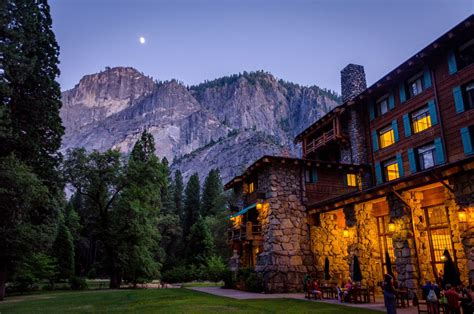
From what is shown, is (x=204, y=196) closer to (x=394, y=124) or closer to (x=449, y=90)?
(x=394, y=124)

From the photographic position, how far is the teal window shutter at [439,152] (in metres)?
20.8

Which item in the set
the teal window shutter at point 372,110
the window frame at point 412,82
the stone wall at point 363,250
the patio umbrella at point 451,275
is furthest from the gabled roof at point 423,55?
the patio umbrella at point 451,275

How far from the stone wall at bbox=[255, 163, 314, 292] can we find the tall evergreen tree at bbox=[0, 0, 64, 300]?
14.2 metres

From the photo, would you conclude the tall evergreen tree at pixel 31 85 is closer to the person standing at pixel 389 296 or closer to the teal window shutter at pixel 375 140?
the person standing at pixel 389 296

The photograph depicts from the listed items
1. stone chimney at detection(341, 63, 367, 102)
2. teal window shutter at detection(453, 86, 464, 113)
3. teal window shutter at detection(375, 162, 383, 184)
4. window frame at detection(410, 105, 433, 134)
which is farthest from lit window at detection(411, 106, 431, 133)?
stone chimney at detection(341, 63, 367, 102)

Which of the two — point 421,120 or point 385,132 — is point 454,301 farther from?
point 385,132

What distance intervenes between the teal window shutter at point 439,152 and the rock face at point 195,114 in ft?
378

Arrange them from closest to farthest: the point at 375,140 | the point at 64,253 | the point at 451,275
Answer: the point at 451,275
the point at 375,140
the point at 64,253

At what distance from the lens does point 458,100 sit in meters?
20.0

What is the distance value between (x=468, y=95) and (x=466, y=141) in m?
2.73

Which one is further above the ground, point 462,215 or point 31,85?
point 31,85

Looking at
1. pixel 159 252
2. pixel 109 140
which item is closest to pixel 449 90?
pixel 159 252

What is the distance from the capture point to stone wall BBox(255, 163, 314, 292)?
21.6m

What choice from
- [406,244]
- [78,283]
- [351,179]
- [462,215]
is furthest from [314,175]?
[78,283]
